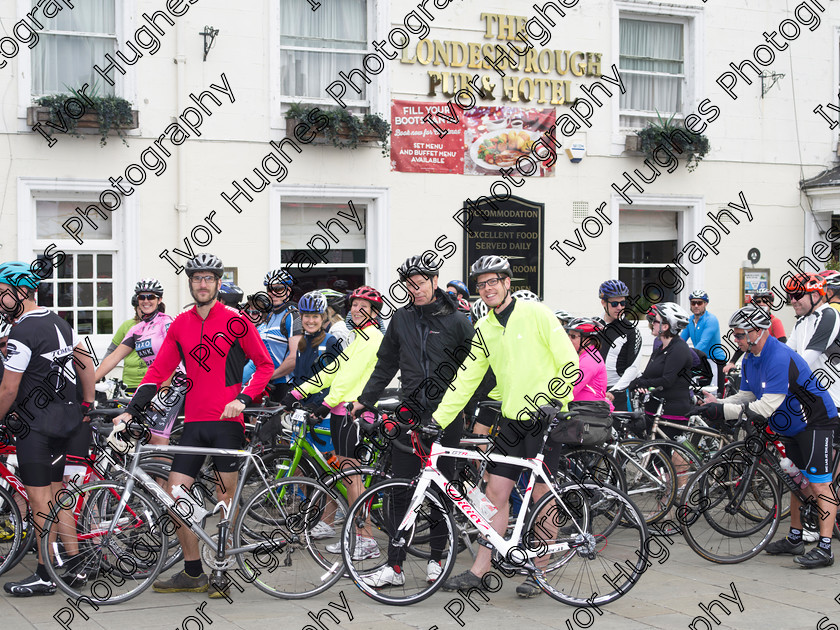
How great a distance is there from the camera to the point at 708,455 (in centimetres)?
841

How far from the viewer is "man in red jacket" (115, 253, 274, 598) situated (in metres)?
6.11

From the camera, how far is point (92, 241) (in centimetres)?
1233

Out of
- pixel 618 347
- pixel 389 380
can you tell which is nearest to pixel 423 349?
pixel 389 380

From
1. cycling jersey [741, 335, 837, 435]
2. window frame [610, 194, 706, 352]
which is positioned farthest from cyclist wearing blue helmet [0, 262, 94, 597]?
window frame [610, 194, 706, 352]

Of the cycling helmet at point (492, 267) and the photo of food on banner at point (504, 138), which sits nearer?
the cycling helmet at point (492, 267)

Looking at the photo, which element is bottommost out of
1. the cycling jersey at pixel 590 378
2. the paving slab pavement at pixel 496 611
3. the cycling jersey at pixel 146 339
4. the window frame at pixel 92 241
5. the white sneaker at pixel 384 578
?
the paving slab pavement at pixel 496 611

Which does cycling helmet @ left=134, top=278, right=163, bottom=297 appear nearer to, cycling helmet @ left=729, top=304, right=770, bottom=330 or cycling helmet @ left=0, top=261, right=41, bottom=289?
cycling helmet @ left=0, top=261, right=41, bottom=289

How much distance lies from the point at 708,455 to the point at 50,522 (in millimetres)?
5139

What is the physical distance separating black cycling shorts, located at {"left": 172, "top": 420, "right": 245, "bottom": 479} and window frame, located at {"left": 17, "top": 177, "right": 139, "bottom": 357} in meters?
6.56

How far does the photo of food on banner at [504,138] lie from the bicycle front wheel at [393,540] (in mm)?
8274

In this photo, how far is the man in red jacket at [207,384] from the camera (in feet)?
20.0

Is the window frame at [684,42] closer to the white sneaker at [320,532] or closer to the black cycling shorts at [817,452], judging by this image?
the black cycling shorts at [817,452]

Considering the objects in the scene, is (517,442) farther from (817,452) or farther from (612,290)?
(612,290)

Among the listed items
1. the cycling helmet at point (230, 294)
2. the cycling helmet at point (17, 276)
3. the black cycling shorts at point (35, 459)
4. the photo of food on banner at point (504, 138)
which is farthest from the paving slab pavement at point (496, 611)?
the photo of food on banner at point (504, 138)
